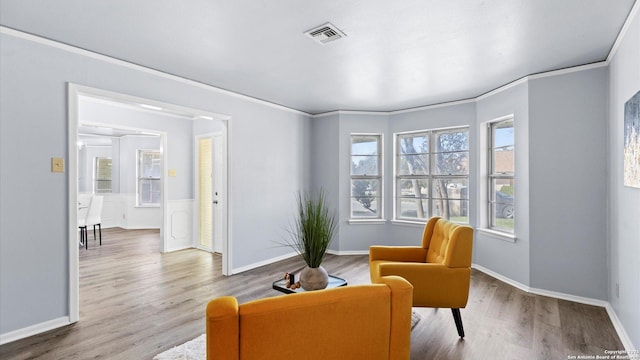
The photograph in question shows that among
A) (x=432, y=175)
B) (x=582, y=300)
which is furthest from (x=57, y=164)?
(x=582, y=300)

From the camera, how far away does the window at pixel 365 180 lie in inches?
219

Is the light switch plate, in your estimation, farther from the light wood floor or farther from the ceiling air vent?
the ceiling air vent

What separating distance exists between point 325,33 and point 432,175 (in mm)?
3396

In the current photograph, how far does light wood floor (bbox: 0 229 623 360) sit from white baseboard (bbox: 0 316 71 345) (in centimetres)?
6

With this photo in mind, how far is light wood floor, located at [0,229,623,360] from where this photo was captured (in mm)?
2375

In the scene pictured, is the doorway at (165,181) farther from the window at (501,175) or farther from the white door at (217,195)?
the window at (501,175)

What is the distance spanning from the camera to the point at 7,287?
8.20 ft

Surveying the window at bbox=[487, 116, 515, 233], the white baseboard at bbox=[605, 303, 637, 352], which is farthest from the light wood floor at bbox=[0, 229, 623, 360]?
the window at bbox=[487, 116, 515, 233]

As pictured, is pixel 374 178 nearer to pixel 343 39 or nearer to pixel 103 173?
pixel 343 39

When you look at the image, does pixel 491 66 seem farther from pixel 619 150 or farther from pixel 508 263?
pixel 508 263

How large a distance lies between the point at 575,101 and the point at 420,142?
7.38 ft

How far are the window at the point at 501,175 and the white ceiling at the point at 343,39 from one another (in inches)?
27.4

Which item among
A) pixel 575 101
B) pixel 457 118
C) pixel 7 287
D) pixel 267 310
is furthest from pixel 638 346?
pixel 7 287

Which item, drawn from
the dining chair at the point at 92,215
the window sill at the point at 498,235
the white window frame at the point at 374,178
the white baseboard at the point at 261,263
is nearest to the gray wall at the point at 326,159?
the white window frame at the point at 374,178
